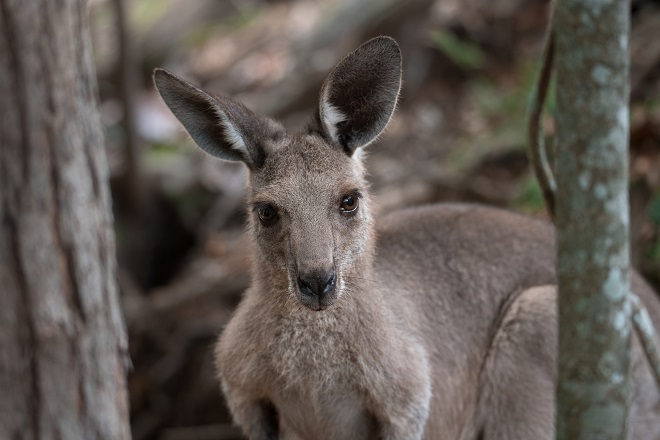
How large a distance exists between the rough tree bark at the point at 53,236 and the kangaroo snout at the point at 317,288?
1.25 meters

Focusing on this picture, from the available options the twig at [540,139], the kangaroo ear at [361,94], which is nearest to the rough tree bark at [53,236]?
the kangaroo ear at [361,94]

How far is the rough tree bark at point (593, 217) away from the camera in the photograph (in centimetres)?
261

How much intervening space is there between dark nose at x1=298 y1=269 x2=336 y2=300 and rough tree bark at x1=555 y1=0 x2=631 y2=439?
51.0 inches

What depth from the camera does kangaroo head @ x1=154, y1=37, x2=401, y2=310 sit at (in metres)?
4.02

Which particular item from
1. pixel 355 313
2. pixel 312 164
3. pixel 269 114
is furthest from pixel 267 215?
pixel 269 114

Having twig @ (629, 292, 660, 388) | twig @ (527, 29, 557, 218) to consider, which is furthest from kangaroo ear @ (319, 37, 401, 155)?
twig @ (629, 292, 660, 388)

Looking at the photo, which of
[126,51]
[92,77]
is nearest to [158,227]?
[126,51]

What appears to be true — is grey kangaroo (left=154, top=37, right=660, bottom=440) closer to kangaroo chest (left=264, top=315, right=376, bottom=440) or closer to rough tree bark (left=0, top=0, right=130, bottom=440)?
Result: kangaroo chest (left=264, top=315, right=376, bottom=440)

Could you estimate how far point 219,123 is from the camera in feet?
14.5

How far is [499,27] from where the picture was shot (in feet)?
34.7

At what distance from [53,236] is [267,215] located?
108 centimetres

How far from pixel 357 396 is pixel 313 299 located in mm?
757

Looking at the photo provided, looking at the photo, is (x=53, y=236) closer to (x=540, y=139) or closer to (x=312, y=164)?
(x=312, y=164)

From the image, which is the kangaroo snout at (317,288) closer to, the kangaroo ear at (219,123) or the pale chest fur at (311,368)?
the pale chest fur at (311,368)
